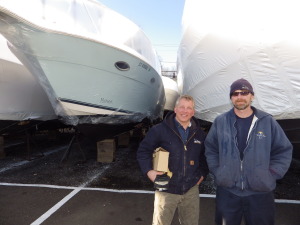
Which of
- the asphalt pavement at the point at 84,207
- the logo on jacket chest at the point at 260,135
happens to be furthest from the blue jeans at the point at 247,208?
the asphalt pavement at the point at 84,207

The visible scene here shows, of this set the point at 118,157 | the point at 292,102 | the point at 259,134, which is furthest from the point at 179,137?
the point at 118,157

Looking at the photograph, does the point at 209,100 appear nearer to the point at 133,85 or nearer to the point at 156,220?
the point at 133,85

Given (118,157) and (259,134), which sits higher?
(259,134)

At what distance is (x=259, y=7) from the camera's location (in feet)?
9.37

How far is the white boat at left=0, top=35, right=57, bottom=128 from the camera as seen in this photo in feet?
17.0

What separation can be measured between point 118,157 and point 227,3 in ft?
14.8

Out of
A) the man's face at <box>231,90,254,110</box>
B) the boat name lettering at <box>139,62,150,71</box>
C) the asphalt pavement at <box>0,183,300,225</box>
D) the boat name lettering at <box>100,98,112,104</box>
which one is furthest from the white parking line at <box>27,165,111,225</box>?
the man's face at <box>231,90,254,110</box>

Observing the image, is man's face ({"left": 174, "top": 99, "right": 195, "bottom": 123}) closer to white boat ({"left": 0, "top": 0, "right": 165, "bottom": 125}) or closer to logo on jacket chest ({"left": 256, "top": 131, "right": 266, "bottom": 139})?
logo on jacket chest ({"left": 256, "top": 131, "right": 266, "bottom": 139})

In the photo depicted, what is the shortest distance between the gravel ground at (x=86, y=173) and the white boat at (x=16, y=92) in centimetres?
125

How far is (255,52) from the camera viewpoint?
2.81 meters

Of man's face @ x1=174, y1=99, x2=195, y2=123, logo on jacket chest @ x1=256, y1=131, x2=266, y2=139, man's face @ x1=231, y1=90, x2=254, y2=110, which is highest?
man's face @ x1=231, y1=90, x2=254, y2=110

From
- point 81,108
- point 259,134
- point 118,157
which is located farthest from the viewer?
point 118,157

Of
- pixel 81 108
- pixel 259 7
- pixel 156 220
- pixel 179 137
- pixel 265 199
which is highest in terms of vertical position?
pixel 259 7

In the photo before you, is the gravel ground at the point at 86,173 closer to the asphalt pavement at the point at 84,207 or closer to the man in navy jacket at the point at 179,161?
the asphalt pavement at the point at 84,207
